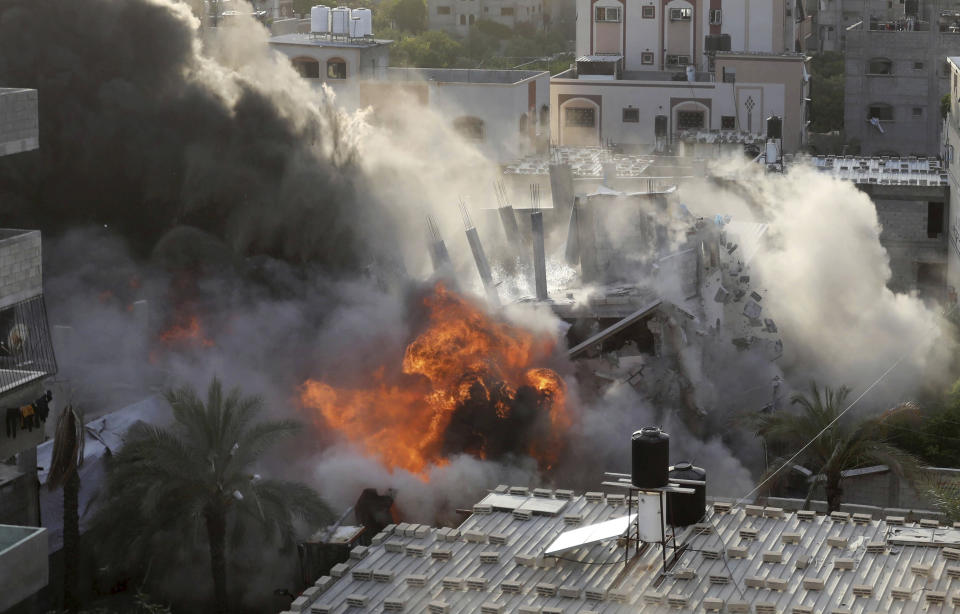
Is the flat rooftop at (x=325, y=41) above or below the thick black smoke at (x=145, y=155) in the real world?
above

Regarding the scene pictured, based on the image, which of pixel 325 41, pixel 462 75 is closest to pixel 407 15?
pixel 462 75

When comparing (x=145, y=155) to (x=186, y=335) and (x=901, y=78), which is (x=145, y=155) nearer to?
(x=186, y=335)

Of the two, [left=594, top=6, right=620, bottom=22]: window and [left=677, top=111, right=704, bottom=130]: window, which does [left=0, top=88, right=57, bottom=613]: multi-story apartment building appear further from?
[left=594, top=6, right=620, bottom=22]: window

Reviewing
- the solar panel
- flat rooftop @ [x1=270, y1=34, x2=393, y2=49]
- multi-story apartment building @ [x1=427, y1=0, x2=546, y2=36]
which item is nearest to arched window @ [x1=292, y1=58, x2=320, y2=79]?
flat rooftop @ [x1=270, y1=34, x2=393, y2=49]

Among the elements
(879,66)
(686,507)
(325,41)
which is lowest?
(686,507)

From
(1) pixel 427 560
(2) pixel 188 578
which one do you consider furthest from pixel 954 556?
(2) pixel 188 578

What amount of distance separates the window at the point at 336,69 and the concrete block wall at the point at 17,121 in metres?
43.3

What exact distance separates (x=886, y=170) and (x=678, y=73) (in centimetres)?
1955

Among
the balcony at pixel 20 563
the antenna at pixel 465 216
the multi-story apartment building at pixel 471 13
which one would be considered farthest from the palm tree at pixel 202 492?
the multi-story apartment building at pixel 471 13

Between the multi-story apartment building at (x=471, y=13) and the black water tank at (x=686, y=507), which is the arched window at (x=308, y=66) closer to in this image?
the black water tank at (x=686, y=507)

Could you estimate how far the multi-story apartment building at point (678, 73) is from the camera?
69.0 meters

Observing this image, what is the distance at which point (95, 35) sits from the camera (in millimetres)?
44906

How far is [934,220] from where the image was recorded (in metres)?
52.1

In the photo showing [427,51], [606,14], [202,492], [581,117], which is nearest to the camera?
[202,492]
